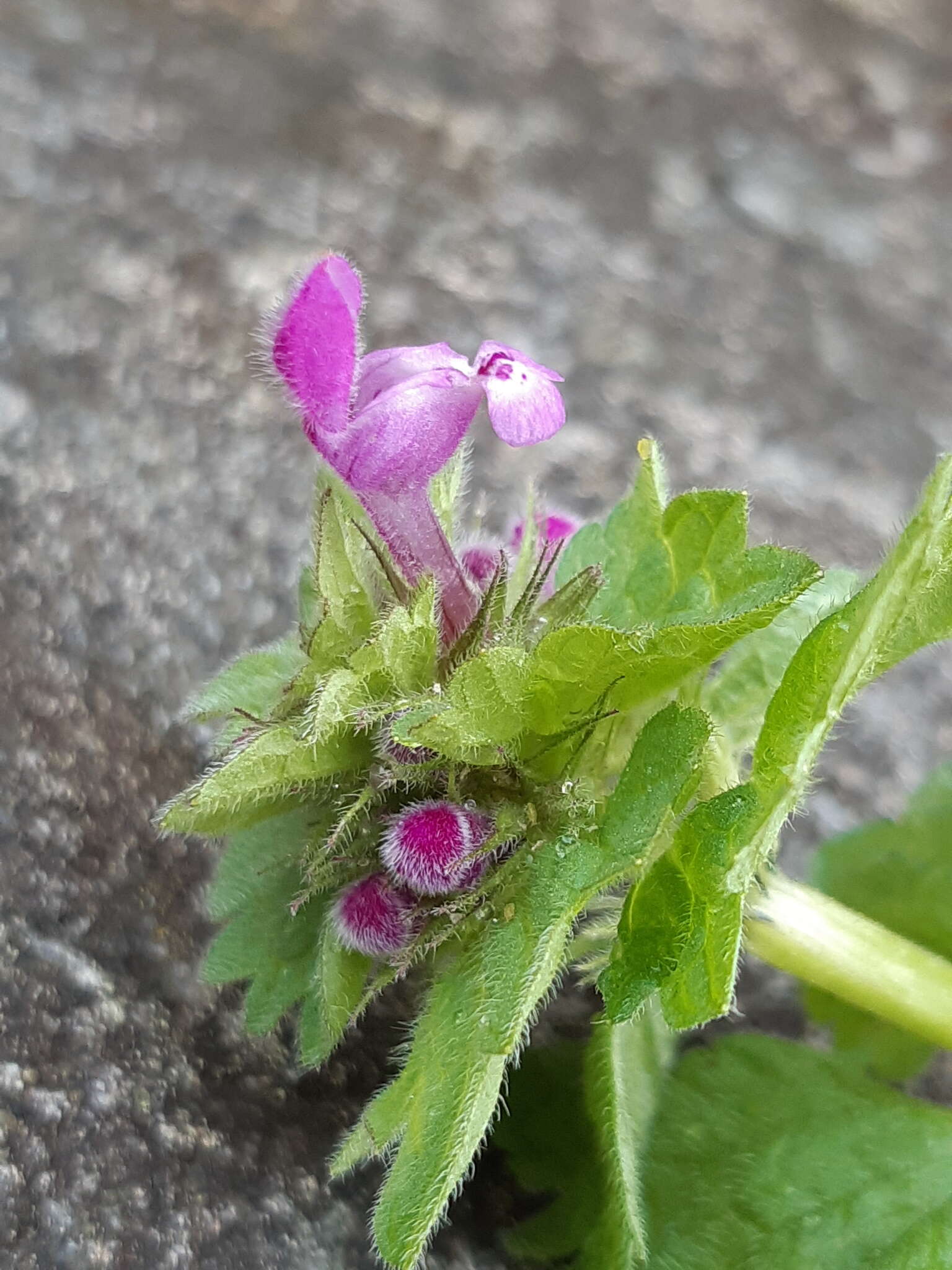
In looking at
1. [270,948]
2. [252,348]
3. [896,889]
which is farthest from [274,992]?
[252,348]

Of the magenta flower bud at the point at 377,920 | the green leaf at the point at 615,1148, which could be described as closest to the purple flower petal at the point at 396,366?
the magenta flower bud at the point at 377,920

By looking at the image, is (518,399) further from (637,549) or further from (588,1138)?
(588,1138)

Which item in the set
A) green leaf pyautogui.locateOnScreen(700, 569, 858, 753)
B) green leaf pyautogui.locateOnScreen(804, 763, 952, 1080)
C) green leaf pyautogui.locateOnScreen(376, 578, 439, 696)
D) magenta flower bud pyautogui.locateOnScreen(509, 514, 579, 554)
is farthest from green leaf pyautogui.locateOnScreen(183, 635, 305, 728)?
green leaf pyautogui.locateOnScreen(804, 763, 952, 1080)

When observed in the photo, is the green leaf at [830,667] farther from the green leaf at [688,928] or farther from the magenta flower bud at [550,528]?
the magenta flower bud at [550,528]

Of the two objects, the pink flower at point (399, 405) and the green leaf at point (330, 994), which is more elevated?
the pink flower at point (399, 405)

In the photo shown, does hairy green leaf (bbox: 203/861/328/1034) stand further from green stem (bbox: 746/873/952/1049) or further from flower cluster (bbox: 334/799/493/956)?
green stem (bbox: 746/873/952/1049)

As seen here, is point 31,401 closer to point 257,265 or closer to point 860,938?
point 257,265

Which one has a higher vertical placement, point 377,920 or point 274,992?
point 377,920
